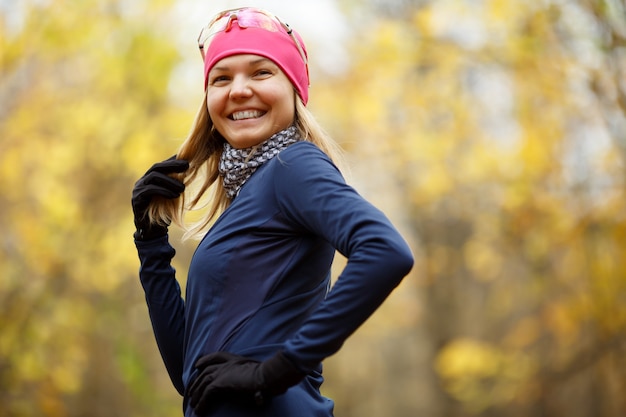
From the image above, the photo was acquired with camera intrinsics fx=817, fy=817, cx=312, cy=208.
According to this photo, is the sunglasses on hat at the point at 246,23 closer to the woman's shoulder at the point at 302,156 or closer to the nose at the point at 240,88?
the nose at the point at 240,88

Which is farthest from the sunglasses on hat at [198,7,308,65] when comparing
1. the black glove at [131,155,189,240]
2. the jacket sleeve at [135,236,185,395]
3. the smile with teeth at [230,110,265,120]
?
the jacket sleeve at [135,236,185,395]

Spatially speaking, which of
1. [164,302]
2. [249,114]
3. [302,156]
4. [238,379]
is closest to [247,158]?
[249,114]

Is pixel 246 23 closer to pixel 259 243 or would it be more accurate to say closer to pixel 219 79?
pixel 219 79

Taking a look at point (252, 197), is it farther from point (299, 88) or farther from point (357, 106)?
point (357, 106)

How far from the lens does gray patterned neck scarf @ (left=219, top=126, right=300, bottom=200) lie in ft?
7.38

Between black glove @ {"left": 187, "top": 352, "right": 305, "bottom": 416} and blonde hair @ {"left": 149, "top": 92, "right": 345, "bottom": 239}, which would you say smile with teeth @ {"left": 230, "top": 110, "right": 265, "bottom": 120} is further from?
black glove @ {"left": 187, "top": 352, "right": 305, "bottom": 416}

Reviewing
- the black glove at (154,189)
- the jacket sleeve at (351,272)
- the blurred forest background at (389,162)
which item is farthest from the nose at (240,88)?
the blurred forest background at (389,162)

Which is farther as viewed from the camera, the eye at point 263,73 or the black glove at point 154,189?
the black glove at point 154,189

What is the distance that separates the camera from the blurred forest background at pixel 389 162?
840 centimetres

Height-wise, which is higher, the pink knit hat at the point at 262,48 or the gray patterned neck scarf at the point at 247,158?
the pink knit hat at the point at 262,48

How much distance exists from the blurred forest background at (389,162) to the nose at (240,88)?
153 inches

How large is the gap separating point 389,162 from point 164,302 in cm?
1093

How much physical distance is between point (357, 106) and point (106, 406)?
6.02 meters

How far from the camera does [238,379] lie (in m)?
1.91
